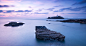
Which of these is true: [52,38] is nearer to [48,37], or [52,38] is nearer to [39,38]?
[48,37]

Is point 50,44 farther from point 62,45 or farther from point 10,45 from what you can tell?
point 10,45

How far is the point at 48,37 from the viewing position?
11.1 meters

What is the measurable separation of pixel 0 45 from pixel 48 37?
749 cm

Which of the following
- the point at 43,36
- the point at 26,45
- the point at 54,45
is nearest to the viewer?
the point at 54,45

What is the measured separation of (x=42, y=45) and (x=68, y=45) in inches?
152

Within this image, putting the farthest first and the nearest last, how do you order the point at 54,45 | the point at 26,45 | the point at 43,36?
the point at 43,36
the point at 26,45
the point at 54,45

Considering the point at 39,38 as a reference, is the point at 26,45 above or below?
below

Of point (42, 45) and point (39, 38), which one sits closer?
point (42, 45)

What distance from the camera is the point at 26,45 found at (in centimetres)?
1051

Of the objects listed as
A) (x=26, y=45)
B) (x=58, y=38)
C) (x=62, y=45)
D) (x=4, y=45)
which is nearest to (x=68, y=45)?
(x=62, y=45)

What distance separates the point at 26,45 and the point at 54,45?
13.8ft

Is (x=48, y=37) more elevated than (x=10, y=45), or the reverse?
(x=48, y=37)

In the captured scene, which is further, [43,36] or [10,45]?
[43,36]

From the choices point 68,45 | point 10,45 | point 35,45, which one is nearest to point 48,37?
point 35,45
